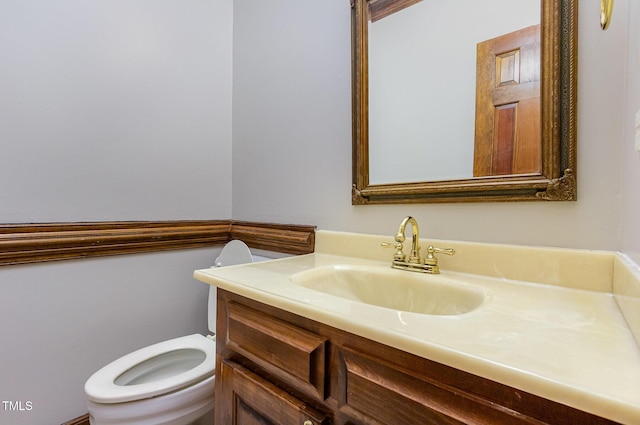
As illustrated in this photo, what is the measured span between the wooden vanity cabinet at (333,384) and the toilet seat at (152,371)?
247mm

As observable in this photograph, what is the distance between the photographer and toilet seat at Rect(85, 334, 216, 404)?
2.86ft

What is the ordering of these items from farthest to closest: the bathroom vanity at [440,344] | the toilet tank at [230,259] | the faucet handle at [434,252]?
the toilet tank at [230,259] < the faucet handle at [434,252] < the bathroom vanity at [440,344]

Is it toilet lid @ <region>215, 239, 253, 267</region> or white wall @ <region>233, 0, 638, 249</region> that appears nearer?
white wall @ <region>233, 0, 638, 249</region>

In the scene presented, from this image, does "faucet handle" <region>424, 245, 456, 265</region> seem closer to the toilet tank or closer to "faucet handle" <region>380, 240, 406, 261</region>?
"faucet handle" <region>380, 240, 406, 261</region>

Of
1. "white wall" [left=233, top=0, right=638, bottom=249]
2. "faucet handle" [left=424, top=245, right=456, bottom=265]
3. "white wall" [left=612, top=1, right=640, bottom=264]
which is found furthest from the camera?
"faucet handle" [left=424, top=245, right=456, bottom=265]

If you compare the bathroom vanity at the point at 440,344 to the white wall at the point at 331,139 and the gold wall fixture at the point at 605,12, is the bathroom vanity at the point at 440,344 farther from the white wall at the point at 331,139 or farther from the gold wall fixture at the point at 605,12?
the gold wall fixture at the point at 605,12

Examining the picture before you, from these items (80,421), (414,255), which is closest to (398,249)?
(414,255)

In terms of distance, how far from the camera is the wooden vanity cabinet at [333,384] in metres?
0.37

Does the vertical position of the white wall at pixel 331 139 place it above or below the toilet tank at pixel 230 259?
above

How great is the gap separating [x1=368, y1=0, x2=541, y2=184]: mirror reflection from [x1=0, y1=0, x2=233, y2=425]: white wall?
96 centimetres

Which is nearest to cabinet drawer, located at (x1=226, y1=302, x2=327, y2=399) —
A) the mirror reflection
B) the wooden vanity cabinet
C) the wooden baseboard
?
the wooden vanity cabinet

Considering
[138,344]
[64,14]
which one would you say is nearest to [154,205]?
[138,344]

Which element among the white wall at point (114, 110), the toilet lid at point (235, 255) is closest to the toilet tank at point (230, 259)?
the toilet lid at point (235, 255)

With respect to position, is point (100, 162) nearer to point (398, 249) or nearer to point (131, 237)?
point (131, 237)
